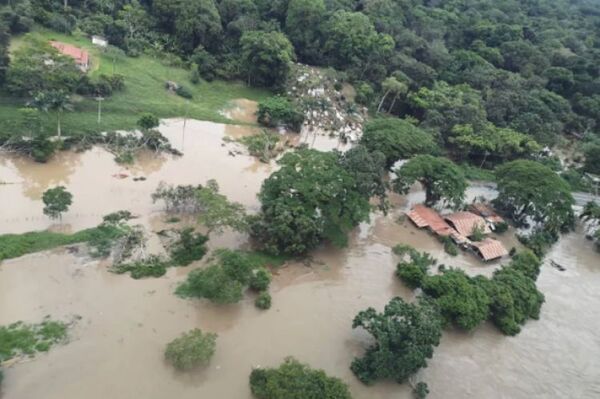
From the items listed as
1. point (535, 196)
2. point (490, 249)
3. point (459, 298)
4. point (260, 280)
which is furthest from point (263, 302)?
point (535, 196)

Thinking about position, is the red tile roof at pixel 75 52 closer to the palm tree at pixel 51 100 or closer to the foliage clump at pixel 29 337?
the palm tree at pixel 51 100

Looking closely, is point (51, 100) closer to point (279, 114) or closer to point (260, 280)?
point (279, 114)

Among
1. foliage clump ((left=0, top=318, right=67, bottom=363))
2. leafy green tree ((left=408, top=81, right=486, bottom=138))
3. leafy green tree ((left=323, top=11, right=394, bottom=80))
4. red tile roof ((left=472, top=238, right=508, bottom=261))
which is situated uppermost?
leafy green tree ((left=323, top=11, right=394, bottom=80))

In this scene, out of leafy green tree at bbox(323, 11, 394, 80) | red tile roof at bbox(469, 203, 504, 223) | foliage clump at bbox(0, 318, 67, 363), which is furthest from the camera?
leafy green tree at bbox(323, 11, 394, 80)

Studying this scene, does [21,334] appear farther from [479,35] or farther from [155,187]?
[479,35]

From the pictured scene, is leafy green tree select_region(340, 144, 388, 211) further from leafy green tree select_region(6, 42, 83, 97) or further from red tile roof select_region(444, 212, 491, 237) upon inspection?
leafy green tree select_region(6, 42, 83, 97)

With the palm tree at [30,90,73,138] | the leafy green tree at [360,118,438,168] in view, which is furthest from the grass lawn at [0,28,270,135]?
the leafy green tree at [360,118,438,168]
